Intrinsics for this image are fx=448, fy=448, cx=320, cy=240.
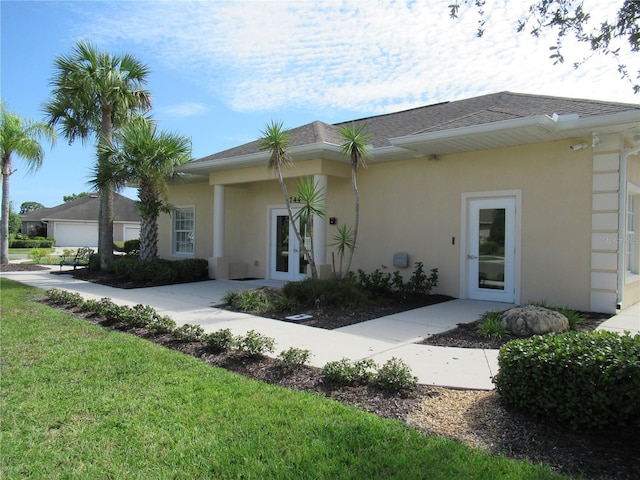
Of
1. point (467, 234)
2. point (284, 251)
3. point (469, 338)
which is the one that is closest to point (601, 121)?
point (467, 234)

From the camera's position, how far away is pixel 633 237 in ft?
33.3

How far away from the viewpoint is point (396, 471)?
291 centimetres

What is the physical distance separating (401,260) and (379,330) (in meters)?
4.18

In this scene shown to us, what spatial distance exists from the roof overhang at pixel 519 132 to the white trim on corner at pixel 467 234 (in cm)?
103

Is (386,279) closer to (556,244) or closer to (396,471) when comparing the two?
(556,244)

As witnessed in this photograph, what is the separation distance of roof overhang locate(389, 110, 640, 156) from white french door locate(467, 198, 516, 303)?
52.4 inches

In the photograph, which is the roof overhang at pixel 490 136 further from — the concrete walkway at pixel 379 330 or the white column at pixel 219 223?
the concrete walkway at pixel 379 330

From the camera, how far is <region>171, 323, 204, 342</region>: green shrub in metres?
6.25

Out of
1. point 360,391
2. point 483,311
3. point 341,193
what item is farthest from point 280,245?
point 360,391

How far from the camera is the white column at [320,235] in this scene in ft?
38.9

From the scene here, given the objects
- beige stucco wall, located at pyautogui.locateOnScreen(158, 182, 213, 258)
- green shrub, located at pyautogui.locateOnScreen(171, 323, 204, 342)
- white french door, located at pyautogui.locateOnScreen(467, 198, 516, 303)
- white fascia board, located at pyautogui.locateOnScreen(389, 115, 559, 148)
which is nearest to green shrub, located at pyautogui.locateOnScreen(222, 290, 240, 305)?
green shrub, located at pyautogui.locateOnScreen(171, 323, 204, 342)

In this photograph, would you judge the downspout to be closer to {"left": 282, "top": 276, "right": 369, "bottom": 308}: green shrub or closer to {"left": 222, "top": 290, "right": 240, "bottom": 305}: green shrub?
{"left": 282, "top": 276, "right": 369, "bottom": 308}: green shrub

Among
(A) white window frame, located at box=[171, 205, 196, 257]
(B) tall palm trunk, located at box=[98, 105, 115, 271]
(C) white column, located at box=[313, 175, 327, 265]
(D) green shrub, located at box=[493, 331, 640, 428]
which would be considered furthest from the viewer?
(A) white window frame, located at box=[171, 205, 196, 257]

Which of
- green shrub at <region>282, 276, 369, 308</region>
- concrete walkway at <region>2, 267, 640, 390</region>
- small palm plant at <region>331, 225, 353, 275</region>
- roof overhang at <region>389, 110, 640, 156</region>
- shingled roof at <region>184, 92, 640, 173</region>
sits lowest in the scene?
concrete walkway at <region>2, 267, 640, 390</region>
